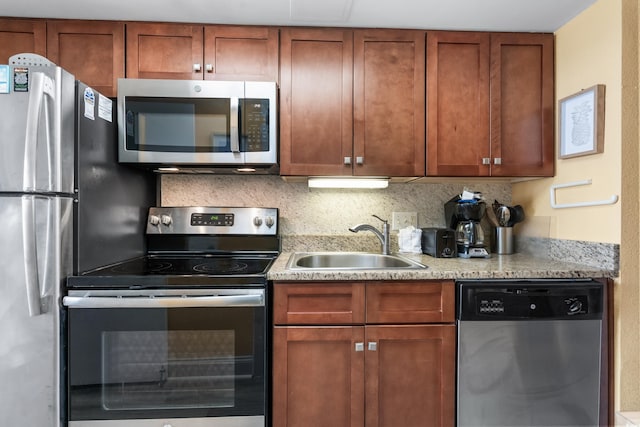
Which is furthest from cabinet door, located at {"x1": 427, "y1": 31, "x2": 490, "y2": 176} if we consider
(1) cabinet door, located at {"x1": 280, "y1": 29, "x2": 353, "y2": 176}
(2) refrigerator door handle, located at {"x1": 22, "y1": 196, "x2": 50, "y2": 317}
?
(2) refrigerator door handle, located at {"x1": 22, "y1": 196, "x2": 50, "y2": 317}

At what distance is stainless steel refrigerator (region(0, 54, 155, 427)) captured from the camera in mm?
1207

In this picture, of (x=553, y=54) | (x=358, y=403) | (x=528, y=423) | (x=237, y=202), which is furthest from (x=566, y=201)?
(x=237, y=202)

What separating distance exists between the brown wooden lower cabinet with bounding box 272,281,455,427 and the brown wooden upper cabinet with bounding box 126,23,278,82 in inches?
45.8

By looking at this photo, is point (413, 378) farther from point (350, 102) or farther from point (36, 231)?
point (36, 231)

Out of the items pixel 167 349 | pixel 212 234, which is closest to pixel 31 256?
pixel 167 349

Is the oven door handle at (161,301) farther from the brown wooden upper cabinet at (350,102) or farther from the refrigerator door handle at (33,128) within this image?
the brown wooden upper cabinet at (350,102)

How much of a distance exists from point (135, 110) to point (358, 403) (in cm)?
171

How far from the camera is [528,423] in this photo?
141 cm

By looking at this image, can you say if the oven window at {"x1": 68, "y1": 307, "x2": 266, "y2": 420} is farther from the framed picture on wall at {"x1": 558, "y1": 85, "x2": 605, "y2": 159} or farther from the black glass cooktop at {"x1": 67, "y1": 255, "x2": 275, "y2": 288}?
the framed picture on wall at {"x1": 558, "y1": 85, "x2": 605, "y2": 159}

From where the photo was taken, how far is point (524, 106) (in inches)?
70.5

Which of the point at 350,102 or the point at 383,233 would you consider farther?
the point at 383,233

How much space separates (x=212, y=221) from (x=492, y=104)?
1.70 metres

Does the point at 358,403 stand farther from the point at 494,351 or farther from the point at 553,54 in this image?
the point at 553,54

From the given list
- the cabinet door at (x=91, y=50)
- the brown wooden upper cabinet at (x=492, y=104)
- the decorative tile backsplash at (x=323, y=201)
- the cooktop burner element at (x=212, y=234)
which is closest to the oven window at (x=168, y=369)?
the cooktop burner element at (x=212, y=234)
